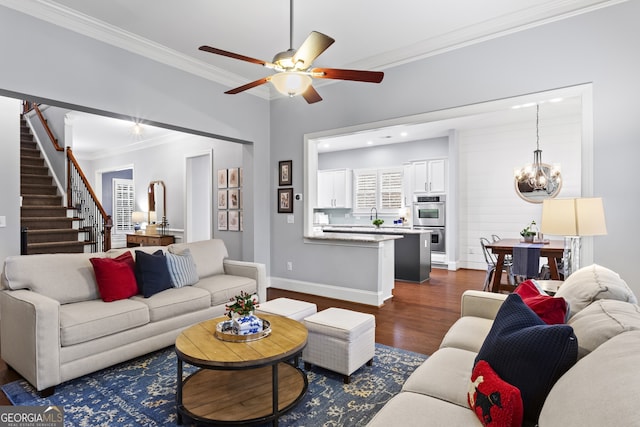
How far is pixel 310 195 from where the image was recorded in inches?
203

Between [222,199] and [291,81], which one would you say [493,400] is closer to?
[291,81]

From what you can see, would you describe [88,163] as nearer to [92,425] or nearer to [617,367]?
[92,425]

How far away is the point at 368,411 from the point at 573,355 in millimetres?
1351

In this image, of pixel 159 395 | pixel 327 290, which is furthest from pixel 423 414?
pixel 327 290

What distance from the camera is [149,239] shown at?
7379 mm

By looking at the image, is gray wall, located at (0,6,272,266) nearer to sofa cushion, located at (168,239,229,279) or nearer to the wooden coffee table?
sofa cushion, located at (168,239,229,279)

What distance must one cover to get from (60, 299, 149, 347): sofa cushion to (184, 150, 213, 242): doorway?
421cm

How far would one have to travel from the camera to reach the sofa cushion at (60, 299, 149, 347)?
7.93 feet

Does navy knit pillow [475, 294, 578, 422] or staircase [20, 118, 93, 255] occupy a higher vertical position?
staircase [20, 118, 93, 255]

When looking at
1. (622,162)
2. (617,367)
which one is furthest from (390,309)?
(617,367)

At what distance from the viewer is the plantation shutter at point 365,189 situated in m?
8.89

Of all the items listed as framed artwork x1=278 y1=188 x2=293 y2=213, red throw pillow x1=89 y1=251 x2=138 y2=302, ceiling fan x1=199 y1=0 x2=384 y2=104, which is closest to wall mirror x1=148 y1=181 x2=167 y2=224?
framed artwork x1=278 y1=188 x2=293 y2=213

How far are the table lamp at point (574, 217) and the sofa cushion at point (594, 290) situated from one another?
76cm

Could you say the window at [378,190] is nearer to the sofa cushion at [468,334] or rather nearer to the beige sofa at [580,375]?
the sofa cushion at [468,334]
